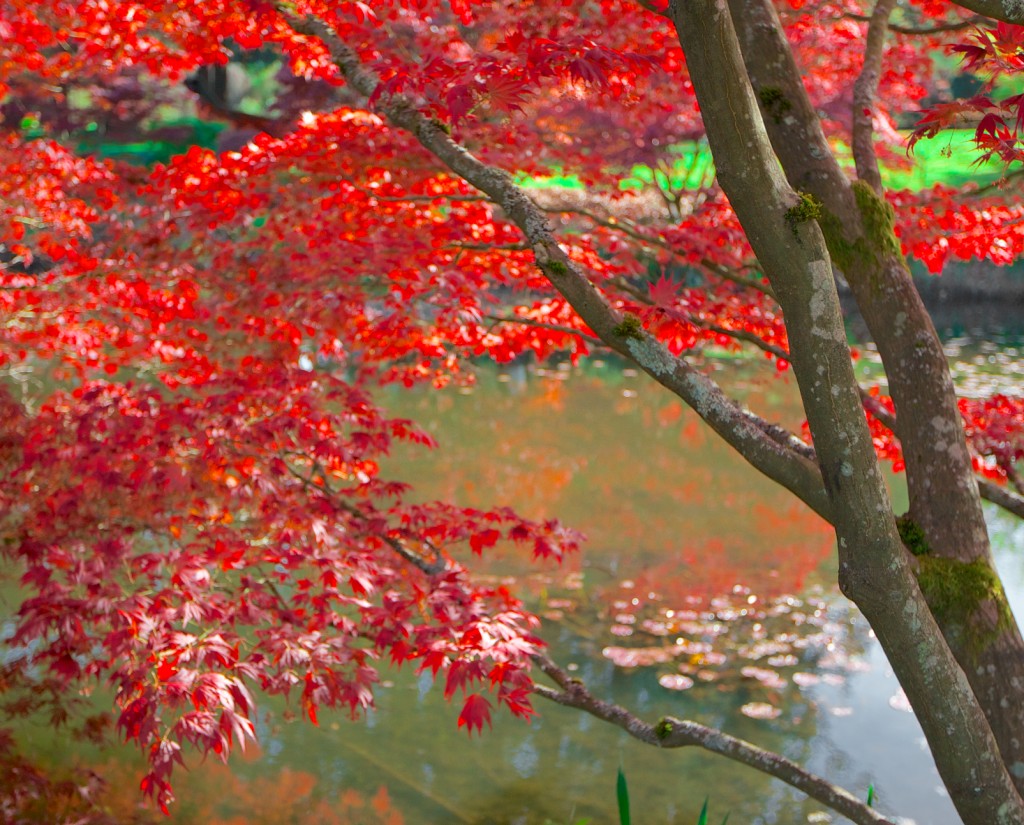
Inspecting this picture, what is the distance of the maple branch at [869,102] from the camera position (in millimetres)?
2998

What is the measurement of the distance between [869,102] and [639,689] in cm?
312

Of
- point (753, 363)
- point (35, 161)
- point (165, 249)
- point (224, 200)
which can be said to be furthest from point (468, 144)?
point (753, 363)

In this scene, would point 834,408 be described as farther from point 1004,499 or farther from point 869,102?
point 869,102

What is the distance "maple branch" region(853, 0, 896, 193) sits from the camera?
118 inches

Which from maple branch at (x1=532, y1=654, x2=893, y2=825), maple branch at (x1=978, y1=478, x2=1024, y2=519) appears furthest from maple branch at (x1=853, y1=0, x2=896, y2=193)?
maple branch at (x1=532, y1=654, x2=893, y2=825)

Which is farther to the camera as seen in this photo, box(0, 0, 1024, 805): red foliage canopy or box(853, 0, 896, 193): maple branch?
box(853, 0, 896, 193): maple branch

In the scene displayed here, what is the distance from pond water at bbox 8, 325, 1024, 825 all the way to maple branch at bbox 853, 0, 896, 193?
2.65 metres

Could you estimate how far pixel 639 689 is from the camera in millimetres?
5172

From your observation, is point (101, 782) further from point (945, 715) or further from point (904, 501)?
point (904, 501)

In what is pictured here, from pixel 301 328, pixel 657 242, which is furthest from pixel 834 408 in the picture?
pixel 301 328

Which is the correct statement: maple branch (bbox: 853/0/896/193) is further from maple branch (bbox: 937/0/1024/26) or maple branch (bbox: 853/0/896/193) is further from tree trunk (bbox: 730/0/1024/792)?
maple branch (bbox: 937/0/1024/26)

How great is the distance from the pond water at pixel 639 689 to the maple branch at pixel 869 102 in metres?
2.65

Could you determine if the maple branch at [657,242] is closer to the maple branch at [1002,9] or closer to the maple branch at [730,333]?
the maple branch at [730,333]

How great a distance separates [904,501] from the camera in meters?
7.88
